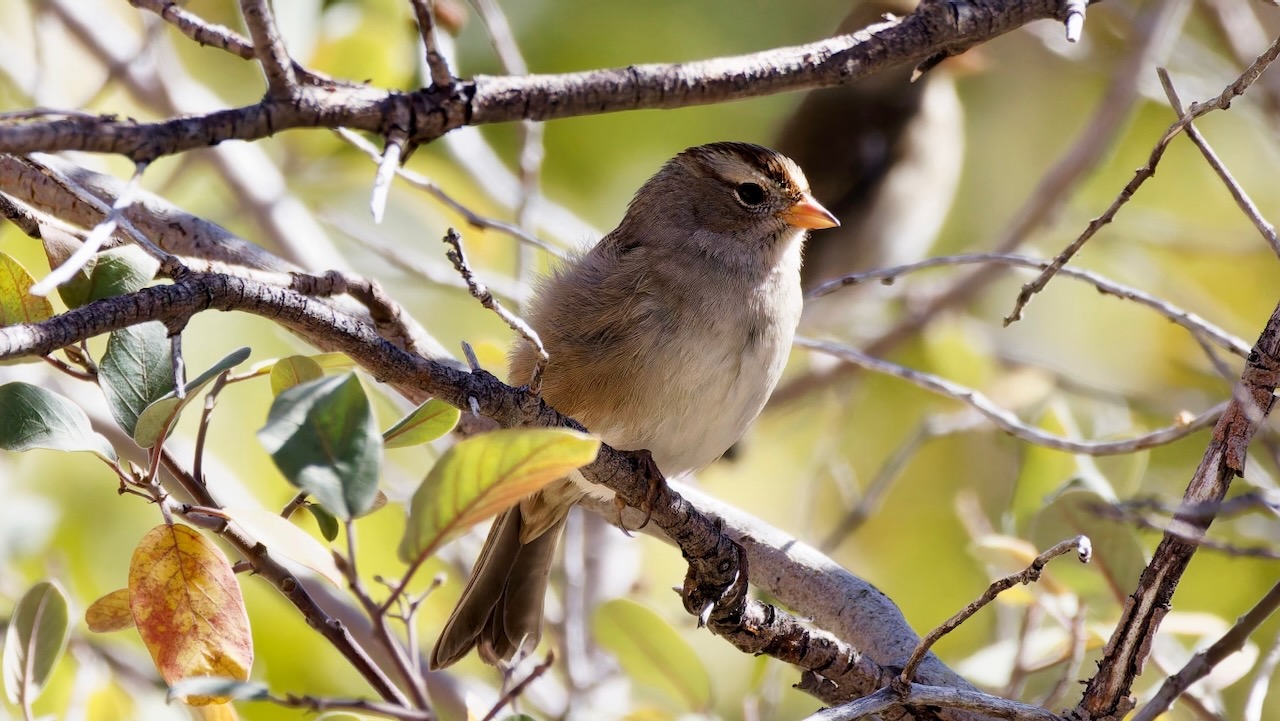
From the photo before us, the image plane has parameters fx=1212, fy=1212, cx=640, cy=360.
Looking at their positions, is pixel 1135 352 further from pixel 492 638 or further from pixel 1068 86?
pixel 492 638

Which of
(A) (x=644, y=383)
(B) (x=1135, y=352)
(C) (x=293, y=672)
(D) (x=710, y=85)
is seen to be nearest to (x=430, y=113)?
(D) (x=710, y=85)

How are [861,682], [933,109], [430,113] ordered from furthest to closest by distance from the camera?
[933,109], [861,682], [430,113]

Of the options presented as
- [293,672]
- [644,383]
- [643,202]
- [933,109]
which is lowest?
[293,672]

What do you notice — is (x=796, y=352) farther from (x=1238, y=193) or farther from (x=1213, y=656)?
(x=1213, y=656)

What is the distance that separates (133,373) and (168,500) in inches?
9.3

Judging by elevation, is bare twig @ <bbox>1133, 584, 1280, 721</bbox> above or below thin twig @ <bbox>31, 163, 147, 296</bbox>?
above

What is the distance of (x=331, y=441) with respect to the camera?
5.51 ft

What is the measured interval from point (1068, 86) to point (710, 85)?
567cm

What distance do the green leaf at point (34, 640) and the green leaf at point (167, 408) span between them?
1.63ft

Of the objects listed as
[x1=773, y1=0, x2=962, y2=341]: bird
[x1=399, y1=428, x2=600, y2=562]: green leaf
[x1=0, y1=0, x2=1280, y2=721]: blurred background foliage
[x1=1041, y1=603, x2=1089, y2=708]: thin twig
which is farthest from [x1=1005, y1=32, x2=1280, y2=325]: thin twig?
[x1=773, y1=0, x2=962, y2=341]: bird

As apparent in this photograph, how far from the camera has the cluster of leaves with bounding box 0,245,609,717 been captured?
5.83 feet

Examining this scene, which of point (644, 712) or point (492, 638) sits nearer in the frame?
point (644, 712)

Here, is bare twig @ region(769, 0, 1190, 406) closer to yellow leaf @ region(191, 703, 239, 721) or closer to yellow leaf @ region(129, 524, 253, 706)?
yellow leaf @ region(191, 703, 239, 721)

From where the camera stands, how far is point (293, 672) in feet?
14.3
